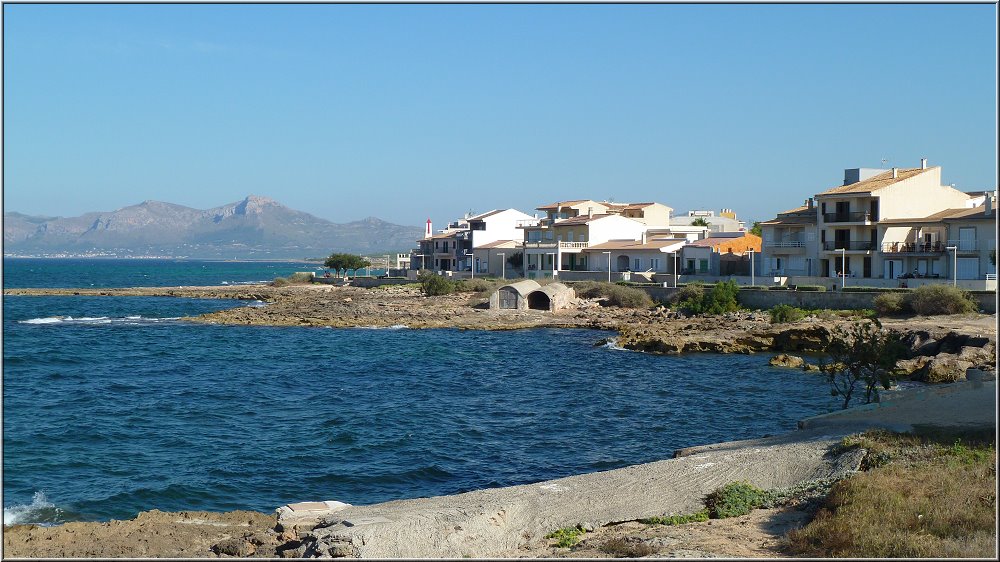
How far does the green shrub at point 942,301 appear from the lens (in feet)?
136

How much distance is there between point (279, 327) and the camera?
58188 mm

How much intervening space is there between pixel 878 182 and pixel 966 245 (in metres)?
7.89

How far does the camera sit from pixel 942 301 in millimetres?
41781

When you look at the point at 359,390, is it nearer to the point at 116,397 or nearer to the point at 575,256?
the point at 116,397

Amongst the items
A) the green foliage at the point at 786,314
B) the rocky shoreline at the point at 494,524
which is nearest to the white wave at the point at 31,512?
the rocky shoreline at the point at 494,524

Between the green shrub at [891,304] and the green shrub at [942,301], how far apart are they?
0.81 meters

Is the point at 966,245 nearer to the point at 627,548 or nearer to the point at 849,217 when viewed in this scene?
the point at 849,217

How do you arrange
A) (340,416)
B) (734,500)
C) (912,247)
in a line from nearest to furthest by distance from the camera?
1. (734,500)
2. (340,416)
3. (912,247)

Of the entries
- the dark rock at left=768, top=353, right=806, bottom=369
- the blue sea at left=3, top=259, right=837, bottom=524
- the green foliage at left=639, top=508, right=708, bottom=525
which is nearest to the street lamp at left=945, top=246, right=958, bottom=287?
the dark rock at left=768, top=353, right=806, bottom=369

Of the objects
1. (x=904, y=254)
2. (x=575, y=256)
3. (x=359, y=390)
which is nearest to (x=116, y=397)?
(x=359, y=390)

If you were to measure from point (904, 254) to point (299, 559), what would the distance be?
45.9 meters

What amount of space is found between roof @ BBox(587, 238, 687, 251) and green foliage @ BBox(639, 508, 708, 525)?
181 feet

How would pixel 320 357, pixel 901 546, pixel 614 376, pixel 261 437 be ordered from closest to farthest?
pixel 901 546 < pixel 261 437 < pixel 614 376 < pixel 320 357

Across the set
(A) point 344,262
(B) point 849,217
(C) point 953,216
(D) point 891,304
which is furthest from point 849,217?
(A) point 344,262
